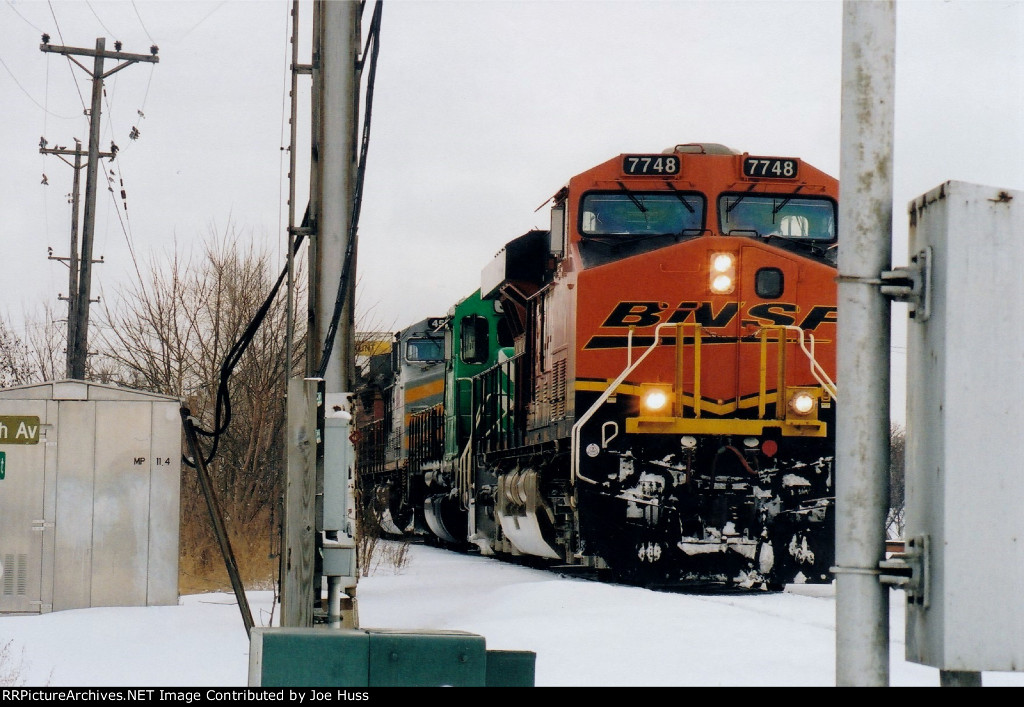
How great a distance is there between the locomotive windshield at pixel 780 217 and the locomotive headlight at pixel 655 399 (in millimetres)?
1832

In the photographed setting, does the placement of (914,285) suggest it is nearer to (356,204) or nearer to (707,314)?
(356,204)

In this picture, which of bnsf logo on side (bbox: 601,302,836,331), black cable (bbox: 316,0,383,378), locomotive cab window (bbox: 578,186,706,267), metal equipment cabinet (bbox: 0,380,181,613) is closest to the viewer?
black cable (bbox: 316,0,383,378)

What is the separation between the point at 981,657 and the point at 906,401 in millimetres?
462

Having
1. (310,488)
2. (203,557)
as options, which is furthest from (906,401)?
(203,557)

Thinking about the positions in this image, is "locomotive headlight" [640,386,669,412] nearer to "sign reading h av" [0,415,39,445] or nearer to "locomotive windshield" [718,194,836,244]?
"locomotive windshield" [718,194,836,244]

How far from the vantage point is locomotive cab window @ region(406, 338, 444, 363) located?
24203 millimetres

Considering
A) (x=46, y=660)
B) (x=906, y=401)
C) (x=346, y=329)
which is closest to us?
(x=906, y=401)

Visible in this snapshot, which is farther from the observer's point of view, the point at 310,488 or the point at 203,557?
the point at 203,557

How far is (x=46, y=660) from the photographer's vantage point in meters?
8.49

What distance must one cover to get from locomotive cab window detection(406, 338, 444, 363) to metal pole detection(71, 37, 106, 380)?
605cm

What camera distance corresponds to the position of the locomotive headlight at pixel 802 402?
459 inches

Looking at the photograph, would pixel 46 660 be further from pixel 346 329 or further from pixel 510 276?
pixel 510 276

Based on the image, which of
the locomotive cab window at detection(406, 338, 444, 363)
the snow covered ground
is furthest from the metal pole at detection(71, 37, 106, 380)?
the snow covered ground

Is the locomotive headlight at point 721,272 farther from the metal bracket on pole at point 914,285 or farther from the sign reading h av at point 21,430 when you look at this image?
the metal bracket on pole at point 914,285
